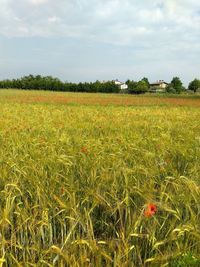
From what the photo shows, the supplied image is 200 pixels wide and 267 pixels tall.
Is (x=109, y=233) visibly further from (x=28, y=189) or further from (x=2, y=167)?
(x=2, y=167)

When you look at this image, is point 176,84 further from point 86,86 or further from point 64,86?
point 64,86

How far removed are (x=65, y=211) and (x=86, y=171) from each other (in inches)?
50.0

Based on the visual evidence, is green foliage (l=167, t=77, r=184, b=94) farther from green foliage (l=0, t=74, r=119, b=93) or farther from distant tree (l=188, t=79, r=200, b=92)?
green foliage (l=0, t=74, r=119, b=93)

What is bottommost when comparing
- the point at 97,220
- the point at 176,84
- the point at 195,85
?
the point at 97,220

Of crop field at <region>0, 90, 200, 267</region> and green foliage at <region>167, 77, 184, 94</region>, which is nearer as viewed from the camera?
crop field at <region>0, 90, 200, 267</region>

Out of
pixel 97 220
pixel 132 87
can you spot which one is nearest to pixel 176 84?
pixel 132 87

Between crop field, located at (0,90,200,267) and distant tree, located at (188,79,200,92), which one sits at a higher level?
distant tree, located at (188,79,200,92)

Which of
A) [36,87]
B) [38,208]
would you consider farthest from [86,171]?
[36,87]

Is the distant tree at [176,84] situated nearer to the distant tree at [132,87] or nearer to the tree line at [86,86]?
the tree line at [86,86]

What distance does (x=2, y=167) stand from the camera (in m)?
4.42

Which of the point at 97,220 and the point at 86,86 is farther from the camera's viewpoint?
the point at 86,86

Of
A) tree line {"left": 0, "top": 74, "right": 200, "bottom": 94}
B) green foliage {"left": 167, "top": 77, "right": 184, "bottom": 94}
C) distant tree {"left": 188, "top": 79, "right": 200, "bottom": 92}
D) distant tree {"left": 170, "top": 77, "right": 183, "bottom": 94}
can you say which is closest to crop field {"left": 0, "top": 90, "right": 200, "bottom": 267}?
tree line {"left": 0, "top": 74, "right": 200, "bottom": 94}

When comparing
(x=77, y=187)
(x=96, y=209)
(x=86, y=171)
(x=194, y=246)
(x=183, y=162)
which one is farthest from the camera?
(x=183, y=162)

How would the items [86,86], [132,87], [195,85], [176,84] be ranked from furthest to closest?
1. [195,85]
2. [132,87]
3. [176,84]
4. [86,86]
